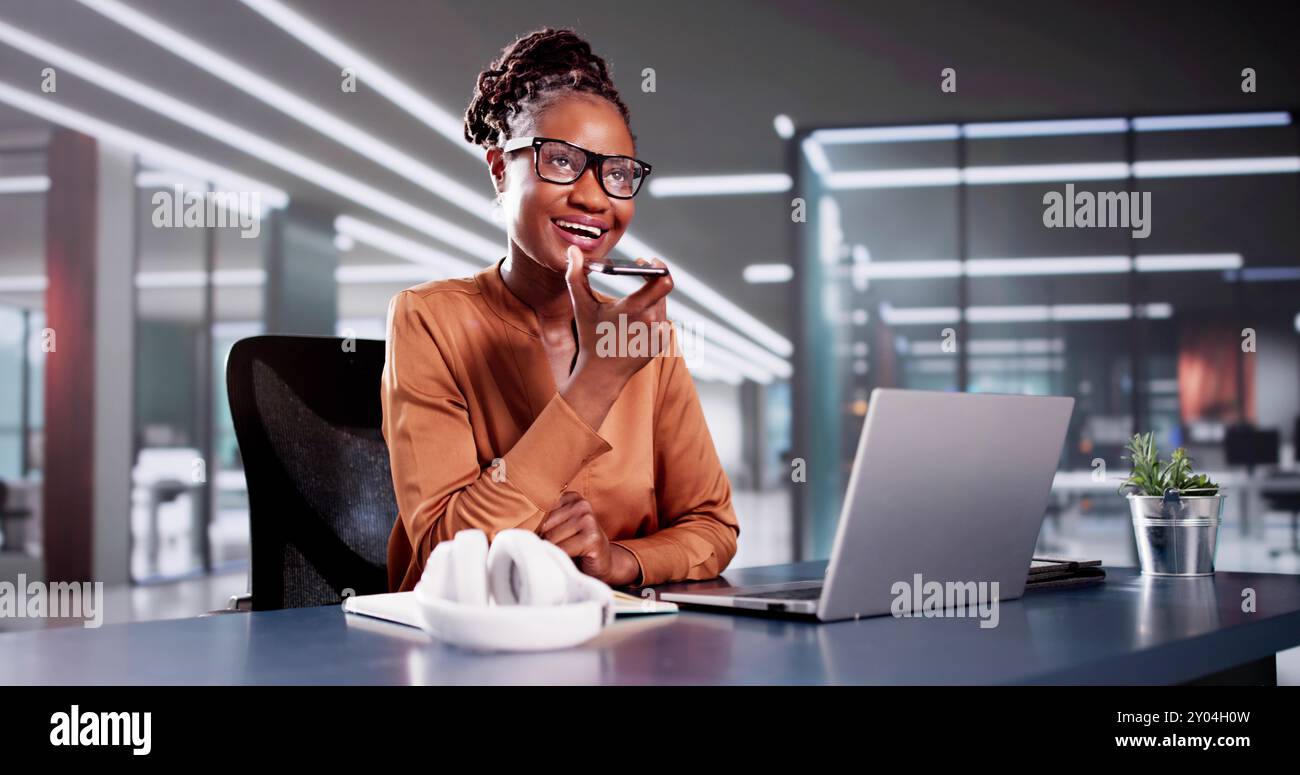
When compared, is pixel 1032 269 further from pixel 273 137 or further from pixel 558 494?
pixel 558 494

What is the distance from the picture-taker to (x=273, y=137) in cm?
729

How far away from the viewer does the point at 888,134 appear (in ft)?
23.6

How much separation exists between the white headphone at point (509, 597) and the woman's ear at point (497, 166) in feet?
3.11

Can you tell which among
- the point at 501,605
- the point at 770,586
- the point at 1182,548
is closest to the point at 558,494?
the point at 770,586

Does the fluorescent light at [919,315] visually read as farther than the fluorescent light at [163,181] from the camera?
No

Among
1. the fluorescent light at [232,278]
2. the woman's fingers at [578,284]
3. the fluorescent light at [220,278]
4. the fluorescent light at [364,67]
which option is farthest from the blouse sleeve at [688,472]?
the fluorescent light at [220,278]

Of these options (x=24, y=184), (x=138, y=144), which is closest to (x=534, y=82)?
(x=138, y=144)

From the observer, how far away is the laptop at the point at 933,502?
1.04 m

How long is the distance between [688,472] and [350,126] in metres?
5.87

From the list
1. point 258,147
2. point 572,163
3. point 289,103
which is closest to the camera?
point 572,163

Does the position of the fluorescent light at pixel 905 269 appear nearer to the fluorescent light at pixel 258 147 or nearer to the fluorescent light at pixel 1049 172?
the fluorescent light at pixel 1049 172

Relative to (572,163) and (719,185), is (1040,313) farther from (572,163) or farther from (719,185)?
(572,163)

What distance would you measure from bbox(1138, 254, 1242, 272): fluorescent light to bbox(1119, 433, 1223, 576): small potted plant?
5858 millimetres
